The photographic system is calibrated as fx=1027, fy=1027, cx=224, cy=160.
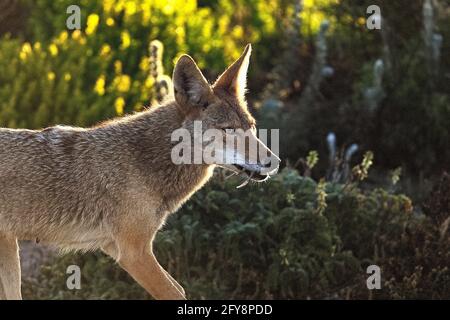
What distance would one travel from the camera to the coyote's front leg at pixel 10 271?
6594 millimetres

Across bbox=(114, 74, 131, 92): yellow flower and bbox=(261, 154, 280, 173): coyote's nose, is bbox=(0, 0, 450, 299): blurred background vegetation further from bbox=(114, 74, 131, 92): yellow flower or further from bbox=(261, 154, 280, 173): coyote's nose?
bbox=(261, 154, 280, 173): coyote's nose

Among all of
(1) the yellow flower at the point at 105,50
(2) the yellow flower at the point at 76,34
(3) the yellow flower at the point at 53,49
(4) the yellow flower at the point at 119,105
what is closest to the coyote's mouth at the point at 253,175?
(4) the yellow flower at the point at 119,105

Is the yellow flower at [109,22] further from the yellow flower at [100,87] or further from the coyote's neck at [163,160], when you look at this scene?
the coyote's neck at [163,160]

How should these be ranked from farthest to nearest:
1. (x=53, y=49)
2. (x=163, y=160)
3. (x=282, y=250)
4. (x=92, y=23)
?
(x=92, y=23) < (x=53, y=49) < (x=282, y=250) < (x=163, y=160)

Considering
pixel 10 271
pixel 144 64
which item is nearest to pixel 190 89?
pixel 10 271

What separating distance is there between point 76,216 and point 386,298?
2706mm

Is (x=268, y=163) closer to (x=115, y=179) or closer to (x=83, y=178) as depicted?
(x=115, y=179)

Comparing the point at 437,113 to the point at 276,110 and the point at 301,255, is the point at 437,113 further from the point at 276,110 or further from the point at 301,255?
the point at 301,255

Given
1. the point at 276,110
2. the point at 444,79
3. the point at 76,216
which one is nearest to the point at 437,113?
the point at 444,79

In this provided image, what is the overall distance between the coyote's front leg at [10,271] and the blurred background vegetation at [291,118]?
4.85ft

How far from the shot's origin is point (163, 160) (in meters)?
6.57

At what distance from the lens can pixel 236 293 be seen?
26.4 ft

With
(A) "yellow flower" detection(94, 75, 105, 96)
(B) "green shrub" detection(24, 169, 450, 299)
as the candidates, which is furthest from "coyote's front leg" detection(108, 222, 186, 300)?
(A) "yellow flower" detection(94, 75, 105, 96)

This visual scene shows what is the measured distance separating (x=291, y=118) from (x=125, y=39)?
226 centimetres
